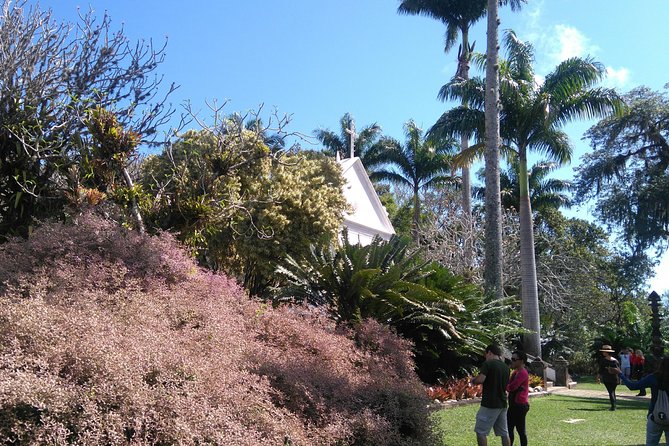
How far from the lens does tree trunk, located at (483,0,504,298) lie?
703 inches

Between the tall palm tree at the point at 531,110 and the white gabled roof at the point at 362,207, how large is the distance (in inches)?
125

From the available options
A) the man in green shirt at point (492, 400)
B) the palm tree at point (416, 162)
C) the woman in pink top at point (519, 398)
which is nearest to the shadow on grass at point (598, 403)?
the woman in pink top at point (519, 398)

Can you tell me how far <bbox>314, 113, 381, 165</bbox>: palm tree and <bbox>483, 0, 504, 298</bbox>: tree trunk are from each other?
16.5m

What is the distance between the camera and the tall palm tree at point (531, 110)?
20766 millimetres

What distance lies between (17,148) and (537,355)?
1539cm

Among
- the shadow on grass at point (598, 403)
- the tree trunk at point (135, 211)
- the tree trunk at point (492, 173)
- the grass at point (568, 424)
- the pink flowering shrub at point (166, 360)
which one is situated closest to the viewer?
the pink flowering shrub at point (166, 360)

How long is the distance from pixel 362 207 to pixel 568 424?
12.7m

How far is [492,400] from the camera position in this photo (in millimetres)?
7492

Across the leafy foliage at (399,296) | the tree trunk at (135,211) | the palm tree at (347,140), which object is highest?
the palm tree at (347,140)

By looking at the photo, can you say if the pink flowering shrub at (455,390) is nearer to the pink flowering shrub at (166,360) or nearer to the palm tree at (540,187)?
the pink flowering shrub at (166,360)

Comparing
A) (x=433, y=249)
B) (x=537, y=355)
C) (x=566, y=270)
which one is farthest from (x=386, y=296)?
(x=566, y=270)

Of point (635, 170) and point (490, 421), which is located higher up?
point (635, 170)

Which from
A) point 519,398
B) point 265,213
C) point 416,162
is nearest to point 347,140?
point 416,162

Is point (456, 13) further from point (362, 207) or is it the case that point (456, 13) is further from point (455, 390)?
point (455, 390)
